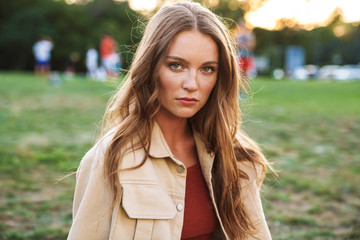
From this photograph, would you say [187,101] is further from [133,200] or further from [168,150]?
[133,200]

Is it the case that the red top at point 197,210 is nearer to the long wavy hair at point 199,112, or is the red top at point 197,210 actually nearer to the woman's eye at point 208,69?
the long wavy hair at point 199,112

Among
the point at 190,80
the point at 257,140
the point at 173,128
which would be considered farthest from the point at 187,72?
the point at 257,140

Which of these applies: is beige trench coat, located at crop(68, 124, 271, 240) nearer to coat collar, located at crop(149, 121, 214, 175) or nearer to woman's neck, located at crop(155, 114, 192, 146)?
coat collar, located at crop(149, 121, 214, 175)

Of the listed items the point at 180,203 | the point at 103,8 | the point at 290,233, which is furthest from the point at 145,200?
the point at 103,8

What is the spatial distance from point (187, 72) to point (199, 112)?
1.40 ft

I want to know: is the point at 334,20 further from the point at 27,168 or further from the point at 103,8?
the point at 27,168

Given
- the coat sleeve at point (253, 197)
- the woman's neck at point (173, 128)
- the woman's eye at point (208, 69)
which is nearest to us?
the woman's eye at point (208, 69)

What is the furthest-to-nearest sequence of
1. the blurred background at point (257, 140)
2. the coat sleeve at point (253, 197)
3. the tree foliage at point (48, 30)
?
the tree foliage at point (48, 30)
the blurred background at point (257, 140)
the coat sleeve at point (253, 197)

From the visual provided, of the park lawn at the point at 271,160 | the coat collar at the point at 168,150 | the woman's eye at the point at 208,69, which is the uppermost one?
the woman's eye at the point at 208,69

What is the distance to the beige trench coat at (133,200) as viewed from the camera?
2096 millimetres

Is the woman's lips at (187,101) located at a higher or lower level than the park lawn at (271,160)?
higher

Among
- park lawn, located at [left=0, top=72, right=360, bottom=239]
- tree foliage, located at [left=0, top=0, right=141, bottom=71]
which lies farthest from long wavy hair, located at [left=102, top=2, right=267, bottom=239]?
tree foliage, located at [left=0, top=0, right=141, bottom=71]

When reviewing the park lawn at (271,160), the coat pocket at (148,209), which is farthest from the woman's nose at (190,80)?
the park lawn at (271,160)

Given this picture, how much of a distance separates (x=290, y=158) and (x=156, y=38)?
15.0 feet
